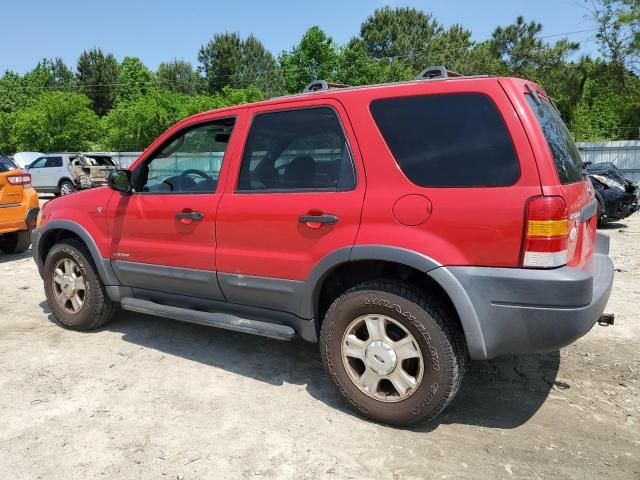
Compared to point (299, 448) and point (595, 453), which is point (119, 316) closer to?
point (299, 448)

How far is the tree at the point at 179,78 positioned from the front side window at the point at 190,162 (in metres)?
62.3

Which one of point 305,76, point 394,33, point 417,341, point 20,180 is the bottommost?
point 417,341

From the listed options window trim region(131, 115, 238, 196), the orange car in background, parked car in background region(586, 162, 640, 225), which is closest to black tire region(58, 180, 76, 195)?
the orange car in background

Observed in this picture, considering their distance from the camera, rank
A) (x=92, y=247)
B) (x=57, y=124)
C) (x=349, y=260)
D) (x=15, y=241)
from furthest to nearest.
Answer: (x=57, y=124) < (x=15, y=241) < (x=92, y=247) < (x=349, y=260)

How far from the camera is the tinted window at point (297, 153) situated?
10.3 ft

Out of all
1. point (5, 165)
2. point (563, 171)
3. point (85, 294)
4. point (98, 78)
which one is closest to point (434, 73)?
point (563, 171)

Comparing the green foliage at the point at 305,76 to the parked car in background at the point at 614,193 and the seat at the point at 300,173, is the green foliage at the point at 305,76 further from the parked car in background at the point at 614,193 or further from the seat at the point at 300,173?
the seat at the point at 300,173

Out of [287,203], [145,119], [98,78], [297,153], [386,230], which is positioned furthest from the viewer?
[98,78]

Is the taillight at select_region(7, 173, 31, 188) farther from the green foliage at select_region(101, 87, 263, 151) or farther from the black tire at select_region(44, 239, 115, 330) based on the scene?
the green foliage at select_region(101, 87, 263, 151)

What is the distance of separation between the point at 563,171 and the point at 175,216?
261 cm

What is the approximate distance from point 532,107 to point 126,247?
3150 millimetres

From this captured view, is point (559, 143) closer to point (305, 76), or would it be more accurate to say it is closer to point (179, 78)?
point (305, 76)

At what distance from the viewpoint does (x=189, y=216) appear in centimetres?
371

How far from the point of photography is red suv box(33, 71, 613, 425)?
2576 mm
